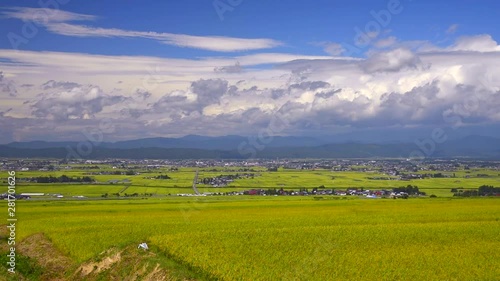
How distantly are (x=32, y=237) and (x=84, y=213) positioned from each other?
1766 centimetres

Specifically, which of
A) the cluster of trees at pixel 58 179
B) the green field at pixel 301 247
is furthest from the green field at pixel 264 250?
the cluster of trees at pixel 58 179

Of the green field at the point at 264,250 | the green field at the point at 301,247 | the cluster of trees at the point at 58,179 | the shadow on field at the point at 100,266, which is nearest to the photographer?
the green field at the point at 301,247

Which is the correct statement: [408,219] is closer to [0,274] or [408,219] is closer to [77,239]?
[77,239]

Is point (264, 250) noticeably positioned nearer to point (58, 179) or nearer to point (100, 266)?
point (100, 266)

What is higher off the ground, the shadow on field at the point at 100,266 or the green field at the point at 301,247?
the green field at the point at 301,247

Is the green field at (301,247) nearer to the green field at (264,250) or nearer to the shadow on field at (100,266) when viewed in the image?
the green field at (264,250)

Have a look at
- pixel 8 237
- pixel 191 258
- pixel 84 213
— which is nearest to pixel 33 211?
pixel 84 213

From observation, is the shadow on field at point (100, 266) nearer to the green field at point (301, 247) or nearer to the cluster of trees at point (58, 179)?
the green field at point (301, 247)

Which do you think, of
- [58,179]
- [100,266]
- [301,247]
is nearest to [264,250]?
[301,247]

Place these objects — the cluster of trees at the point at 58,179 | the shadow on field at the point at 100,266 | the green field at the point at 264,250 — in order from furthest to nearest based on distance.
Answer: the cluster of trees at the point at 58,179, the shadow on field at the point at 100,266, the green field at the point at 264,250

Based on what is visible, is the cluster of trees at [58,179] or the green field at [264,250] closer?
the green field at [264,250]

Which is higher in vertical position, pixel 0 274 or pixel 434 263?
pixel 434 263

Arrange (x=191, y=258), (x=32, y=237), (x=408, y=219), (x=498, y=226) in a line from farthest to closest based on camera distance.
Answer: (x=408, y=219), (x=32, y=237), (x=498, y=226), (x=191, y=258)

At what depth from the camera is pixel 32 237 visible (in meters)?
36.4
